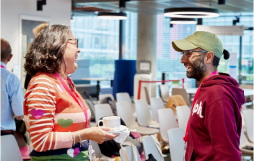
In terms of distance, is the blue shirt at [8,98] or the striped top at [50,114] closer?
the striped top at [50,114]

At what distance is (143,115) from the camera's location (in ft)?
18.3

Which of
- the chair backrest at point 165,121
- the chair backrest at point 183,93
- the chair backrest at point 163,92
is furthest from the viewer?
the chair backrest at point 163,92

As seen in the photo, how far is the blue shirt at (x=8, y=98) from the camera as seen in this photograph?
9.89 feet

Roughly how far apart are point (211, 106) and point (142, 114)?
157 inches

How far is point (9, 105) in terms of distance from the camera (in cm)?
307

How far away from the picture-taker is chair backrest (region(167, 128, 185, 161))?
9.82ft

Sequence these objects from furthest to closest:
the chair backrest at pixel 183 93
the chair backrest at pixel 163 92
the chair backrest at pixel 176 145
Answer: the chair backrest at pixel 163 92 < the chair backrest at pixel 183 93 < the chair backrest at pixel 176 145

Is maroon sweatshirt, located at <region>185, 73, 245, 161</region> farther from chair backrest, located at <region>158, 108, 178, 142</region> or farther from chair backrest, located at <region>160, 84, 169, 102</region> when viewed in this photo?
chair backrest, located at <region>160, 84, 169, 102</region>

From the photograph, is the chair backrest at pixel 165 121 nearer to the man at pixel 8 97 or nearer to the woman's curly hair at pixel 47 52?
the man at pixel 8 97

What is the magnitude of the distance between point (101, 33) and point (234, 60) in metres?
5.82

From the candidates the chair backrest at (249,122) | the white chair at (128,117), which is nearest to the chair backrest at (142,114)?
the white chair at (128,117)

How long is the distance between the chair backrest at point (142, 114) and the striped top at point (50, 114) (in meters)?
3.87

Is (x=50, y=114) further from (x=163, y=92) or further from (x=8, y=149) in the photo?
(x=163, y=92)

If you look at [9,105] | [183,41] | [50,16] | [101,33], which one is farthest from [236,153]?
[101,33]
